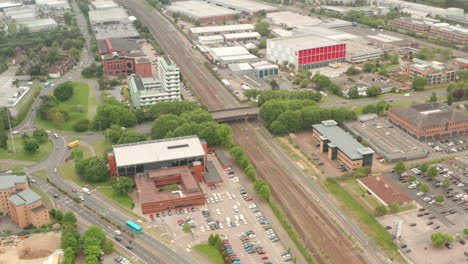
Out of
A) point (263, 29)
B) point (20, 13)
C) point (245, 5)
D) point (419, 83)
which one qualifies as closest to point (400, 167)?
point (419, 83)

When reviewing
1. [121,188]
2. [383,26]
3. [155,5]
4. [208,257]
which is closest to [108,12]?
[155,5]

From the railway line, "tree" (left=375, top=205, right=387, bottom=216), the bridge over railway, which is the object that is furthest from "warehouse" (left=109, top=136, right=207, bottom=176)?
"tree" (left=375, top=205, right=387, bottom=216)

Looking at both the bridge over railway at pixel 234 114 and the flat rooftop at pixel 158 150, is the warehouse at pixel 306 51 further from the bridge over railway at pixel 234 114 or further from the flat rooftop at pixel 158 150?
the flat rooftop at pixel 158 150

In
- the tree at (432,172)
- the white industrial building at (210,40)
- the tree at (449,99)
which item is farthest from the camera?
the white industrial building at (210,40)

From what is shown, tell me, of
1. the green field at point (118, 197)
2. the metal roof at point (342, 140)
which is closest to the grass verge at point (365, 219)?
the metal roof at point (342, 140)

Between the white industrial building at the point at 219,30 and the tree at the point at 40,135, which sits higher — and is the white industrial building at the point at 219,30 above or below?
above

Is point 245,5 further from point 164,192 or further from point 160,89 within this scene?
point 164,192
